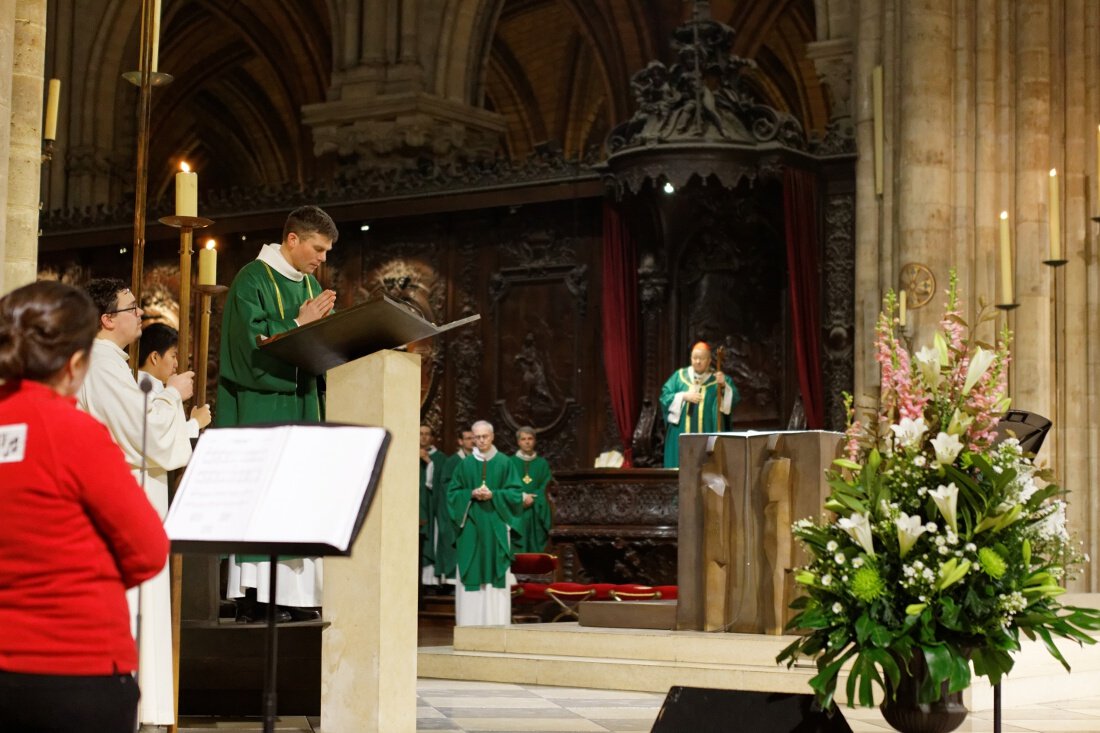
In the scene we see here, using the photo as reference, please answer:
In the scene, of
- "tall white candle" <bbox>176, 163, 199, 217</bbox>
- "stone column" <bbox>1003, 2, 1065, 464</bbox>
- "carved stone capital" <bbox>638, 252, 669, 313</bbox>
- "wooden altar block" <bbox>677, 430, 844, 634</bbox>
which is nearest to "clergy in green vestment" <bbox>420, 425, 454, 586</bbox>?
"carved stone capital" <bbox>638, 252, 669, 313</bbox>

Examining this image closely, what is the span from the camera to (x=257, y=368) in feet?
20.1

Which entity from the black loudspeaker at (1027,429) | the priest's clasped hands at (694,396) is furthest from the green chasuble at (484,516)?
the black loudspeaker at (1027,429)

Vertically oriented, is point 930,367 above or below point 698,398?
below

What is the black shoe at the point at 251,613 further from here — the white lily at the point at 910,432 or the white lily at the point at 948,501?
the white lily at the point at 948,501

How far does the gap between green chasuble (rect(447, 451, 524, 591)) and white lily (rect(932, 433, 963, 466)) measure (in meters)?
8.72

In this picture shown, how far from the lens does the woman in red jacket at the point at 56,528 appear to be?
2818 mm

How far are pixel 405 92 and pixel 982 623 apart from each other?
1320cm

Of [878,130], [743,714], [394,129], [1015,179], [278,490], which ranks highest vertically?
[394,129]

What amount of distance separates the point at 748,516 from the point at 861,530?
3.68 m

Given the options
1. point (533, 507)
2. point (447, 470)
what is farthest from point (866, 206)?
point (447, 470)

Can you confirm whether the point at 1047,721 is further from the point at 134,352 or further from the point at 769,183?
the point at 769,183

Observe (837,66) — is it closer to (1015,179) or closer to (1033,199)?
(1015,179)

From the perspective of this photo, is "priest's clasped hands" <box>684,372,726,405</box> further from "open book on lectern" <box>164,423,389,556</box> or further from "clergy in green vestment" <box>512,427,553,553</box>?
"open book on lectern" <box>164,423,389,556</box>

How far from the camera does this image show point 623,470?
13320mm
